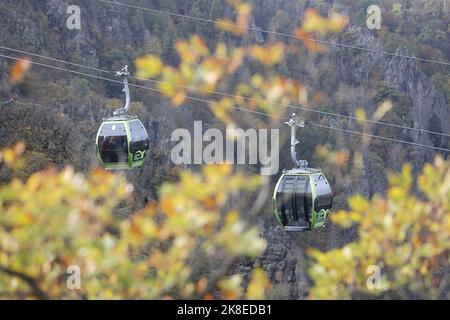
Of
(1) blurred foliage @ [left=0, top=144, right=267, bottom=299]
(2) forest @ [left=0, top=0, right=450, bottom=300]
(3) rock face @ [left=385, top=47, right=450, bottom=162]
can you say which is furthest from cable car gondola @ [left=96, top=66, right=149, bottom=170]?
(3) rock face @ [left=385, top=47, right=450, bottom=162]

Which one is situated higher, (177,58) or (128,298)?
(177,58)

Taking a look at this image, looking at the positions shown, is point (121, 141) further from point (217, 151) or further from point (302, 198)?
point (217, 151)

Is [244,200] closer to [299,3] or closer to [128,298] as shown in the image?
[128,298]

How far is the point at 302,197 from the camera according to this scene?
1046 cm

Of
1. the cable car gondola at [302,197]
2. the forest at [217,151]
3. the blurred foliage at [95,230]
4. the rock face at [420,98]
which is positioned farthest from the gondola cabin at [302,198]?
the rock face at [420,98]

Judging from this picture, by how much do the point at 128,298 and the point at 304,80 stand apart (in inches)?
1555

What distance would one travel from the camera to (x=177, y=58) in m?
47.3

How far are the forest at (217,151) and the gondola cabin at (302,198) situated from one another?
46 centimetres

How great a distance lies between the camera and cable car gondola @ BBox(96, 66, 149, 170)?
11289mm

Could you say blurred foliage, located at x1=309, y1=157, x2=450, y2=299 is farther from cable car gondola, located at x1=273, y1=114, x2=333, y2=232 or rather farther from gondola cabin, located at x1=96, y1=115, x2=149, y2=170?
gondola cabin, located at x1=96, y1=115, x2=149, y2=170

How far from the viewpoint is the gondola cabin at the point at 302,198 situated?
33.5 feet

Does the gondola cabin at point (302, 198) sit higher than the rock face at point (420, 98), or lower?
lower

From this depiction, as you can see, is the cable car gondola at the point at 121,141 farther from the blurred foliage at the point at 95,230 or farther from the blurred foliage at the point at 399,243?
the blurred foliage at the point at 95,230

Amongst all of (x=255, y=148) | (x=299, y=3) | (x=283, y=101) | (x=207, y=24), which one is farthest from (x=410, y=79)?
(x=283, y=101)
